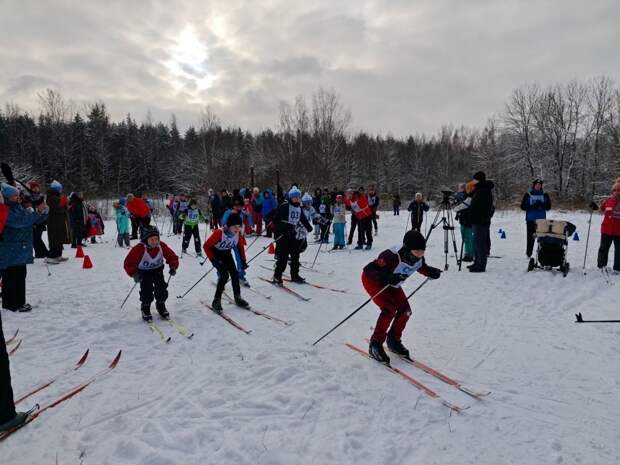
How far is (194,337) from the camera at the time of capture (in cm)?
539

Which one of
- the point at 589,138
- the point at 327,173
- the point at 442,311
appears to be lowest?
the point at 442,311

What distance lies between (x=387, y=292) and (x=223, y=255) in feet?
10.3

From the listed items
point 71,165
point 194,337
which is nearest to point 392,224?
point 194,337

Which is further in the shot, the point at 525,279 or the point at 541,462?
the point at 525,279

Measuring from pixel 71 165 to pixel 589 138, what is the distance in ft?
189

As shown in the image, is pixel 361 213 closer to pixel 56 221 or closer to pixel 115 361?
pixel 56 221

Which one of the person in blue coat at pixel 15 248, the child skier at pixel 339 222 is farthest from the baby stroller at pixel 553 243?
Result: the person in blue coat at pixel 15 248

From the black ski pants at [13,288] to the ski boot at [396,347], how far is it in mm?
5846

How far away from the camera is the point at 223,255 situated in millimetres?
6691

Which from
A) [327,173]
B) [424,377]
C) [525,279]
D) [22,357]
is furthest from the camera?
[327,173]

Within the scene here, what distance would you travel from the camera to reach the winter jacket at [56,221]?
1073cm

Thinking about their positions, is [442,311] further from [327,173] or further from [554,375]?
[327,173]

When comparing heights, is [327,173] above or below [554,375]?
above

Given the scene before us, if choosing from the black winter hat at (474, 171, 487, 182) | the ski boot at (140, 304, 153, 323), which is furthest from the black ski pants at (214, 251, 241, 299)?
the black winter hat at (474, 171, 487, 182)
